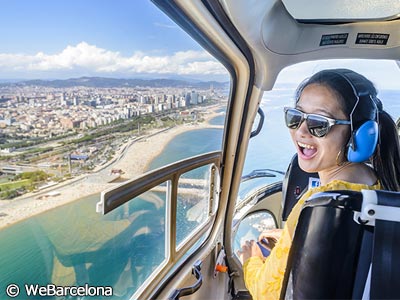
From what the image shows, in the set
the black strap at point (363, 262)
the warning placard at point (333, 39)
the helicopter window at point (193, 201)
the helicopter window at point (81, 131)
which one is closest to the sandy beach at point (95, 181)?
the helicopter window at point (81, 131)

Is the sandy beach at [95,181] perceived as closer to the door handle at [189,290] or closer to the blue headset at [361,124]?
the door handle at [189,290]

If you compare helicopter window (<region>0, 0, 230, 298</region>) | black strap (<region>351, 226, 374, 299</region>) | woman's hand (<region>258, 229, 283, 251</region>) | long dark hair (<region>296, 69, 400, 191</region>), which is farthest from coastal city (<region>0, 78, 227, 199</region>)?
woman's hand (<region>258, 229, 283, 251</region>)

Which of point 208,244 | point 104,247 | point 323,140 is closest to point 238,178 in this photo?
point 208,244

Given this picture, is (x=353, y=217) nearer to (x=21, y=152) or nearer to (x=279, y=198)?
(x=21, y=152)

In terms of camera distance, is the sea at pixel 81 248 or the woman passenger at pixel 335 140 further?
the woman passenger at pixel 335 140

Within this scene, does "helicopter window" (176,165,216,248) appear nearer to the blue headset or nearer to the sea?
the sea

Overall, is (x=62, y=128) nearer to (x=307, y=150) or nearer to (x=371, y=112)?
(x=307, y=150)
